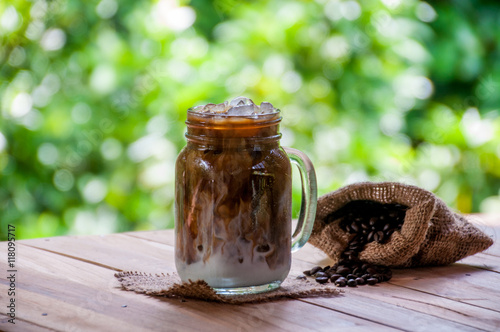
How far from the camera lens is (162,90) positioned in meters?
2.41

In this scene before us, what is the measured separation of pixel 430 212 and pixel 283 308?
1.11ft

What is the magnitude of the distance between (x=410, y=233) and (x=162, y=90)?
136cm

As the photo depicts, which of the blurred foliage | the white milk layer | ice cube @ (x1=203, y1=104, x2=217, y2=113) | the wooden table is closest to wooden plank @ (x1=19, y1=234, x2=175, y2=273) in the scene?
the wooden table

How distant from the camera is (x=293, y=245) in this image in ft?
3.83

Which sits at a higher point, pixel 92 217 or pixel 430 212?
pixel 430 212

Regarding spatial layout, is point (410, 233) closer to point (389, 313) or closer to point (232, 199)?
point (389, 313)

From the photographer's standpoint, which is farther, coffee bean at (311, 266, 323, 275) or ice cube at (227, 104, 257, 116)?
coffee bean at (311, 266, 323, 275)

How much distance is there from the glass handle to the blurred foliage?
1201 millimetres

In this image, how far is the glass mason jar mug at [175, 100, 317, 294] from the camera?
1.03m

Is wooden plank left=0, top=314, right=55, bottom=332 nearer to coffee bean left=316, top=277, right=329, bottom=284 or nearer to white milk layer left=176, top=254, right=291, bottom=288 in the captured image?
white milk layer left=176, top=254, right=291, bottom=288

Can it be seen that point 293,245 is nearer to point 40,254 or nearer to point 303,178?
point 303,178

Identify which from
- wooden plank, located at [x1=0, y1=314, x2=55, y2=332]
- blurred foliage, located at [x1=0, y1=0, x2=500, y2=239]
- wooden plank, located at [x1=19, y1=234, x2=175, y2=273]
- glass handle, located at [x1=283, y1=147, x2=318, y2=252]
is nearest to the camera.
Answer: wooden plank, located at [x1=0, y1=314, x2=55, y2=332]

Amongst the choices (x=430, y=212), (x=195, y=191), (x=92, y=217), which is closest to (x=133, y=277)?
(x=195, y=191)

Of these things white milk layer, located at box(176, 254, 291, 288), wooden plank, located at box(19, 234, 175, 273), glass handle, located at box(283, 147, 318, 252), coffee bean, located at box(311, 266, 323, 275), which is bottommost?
wooden plank, located at box(19, 234, 175, 273)
